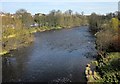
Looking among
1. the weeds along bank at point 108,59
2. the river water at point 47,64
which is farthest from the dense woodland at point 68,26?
the river water at point 47,64

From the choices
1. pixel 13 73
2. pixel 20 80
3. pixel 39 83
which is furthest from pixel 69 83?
pixel 13 73

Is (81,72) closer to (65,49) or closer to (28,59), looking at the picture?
(28,59)

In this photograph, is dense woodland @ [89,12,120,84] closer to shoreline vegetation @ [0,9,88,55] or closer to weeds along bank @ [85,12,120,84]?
weeds along bank @ [85,12,120,84]

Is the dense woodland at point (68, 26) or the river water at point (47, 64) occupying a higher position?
the dense woodland at point (68, 26)

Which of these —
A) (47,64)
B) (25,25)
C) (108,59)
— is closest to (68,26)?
(25,25)

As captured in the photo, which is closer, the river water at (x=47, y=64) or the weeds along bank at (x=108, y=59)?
the weeds along bank at (x=108, y=59)

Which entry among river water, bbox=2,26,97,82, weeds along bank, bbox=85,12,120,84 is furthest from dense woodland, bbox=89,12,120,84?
river water, bbox=2,26,97,82

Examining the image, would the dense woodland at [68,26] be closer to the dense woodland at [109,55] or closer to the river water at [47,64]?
the dense woodland at [109,55]

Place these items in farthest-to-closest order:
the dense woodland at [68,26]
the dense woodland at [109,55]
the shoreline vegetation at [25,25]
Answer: the shoreline vegetation at [25,25] → the dense woodland at [68,26] → the dense woodland at [109,55]

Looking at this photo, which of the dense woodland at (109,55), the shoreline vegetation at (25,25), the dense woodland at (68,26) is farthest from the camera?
the shoreline vegetation at (25,25)

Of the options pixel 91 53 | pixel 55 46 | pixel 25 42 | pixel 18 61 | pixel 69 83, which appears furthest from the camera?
pixel 25 42

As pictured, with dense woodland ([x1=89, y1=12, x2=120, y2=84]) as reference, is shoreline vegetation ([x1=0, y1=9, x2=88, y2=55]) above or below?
above
